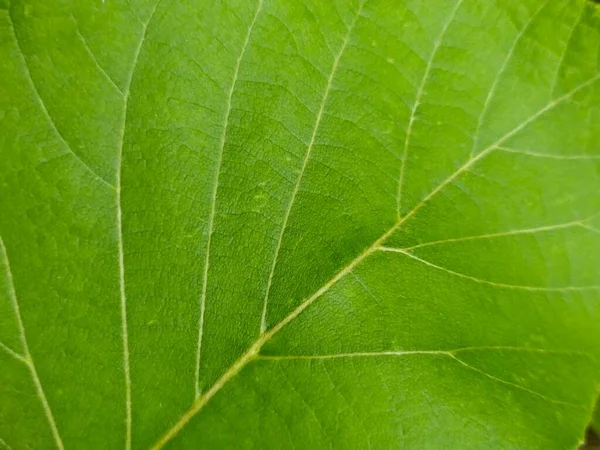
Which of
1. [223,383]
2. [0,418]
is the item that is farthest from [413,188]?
[0,418]

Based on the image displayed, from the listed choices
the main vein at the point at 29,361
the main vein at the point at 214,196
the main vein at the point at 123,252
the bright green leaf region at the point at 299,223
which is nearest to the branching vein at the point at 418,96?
the bright green leaf region at the point at 299,223

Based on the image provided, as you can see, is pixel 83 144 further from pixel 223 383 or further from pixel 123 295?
pixel 223 383

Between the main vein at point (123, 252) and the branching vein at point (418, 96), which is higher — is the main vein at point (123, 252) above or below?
below

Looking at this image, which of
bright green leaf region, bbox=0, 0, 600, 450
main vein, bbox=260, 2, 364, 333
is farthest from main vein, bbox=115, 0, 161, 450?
main vein, bbox=260, 2, 364, 333

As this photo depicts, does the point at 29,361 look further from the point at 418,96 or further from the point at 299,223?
the point at 418,96

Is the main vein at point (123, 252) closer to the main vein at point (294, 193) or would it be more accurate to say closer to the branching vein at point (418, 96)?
the main vein at point (294, 193)

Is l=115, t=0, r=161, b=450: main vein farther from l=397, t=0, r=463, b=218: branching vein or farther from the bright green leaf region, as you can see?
l=397, t=0, r=463, b=218: branching vein

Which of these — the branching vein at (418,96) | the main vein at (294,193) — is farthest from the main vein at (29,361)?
the branching vein at (418,96)
